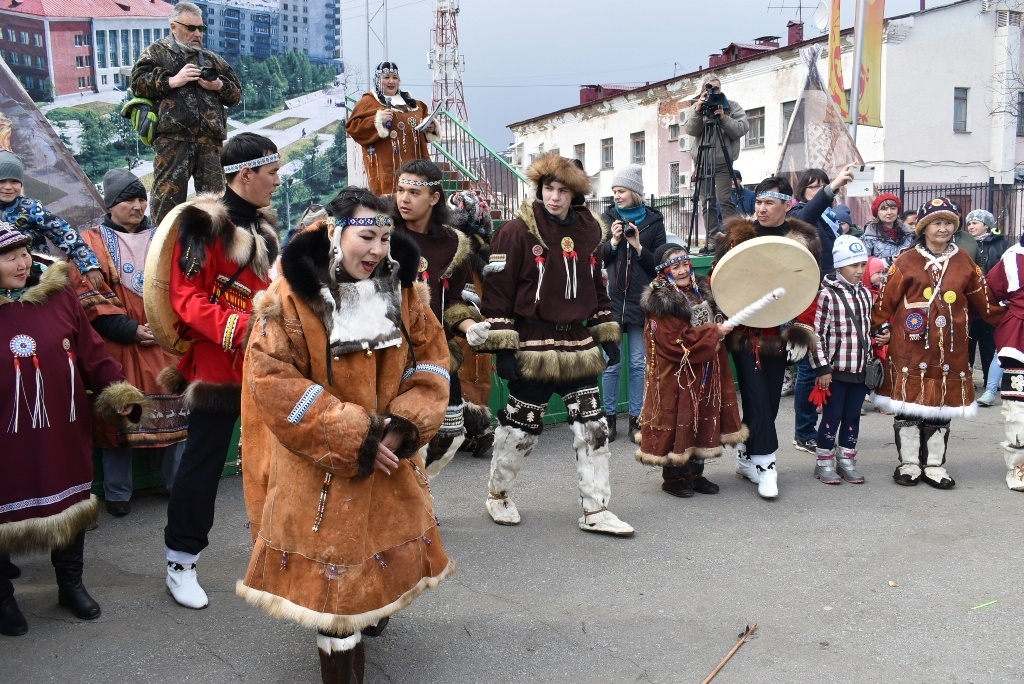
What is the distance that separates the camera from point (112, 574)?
438cm

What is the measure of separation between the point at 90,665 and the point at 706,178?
7753mm

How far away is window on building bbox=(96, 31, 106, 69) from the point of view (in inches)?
350

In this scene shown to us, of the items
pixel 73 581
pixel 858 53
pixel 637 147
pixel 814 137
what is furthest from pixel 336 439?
pixel 637 147

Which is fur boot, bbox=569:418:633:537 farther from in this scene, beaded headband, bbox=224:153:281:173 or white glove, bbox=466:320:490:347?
beaded headband, bbox=224:153:281:173

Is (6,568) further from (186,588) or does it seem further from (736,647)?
(736,647)

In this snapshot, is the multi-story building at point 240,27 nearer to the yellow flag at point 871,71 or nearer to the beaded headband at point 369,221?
the beaded headband at point 369,221

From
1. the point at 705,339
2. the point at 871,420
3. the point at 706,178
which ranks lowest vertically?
the point at 871,420

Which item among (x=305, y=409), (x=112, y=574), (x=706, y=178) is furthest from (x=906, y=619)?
(x=706, y=178)

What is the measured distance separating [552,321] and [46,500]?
2596mm

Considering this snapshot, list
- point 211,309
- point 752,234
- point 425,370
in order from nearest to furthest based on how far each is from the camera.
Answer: point 425,370
point 211,309
point 752,234

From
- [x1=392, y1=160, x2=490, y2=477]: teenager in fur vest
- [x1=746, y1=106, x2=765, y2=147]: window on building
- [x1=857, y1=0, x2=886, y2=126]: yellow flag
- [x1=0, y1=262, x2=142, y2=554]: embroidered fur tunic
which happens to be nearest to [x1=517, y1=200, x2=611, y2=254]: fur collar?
[x1=392, y1=160, x2=490, y2=477]: teenager in fur vest

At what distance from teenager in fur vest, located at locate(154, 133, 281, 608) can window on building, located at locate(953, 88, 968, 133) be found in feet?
86.6

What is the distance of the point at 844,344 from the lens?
233 inches

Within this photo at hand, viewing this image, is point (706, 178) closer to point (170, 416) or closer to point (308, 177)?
point (308, 177)
